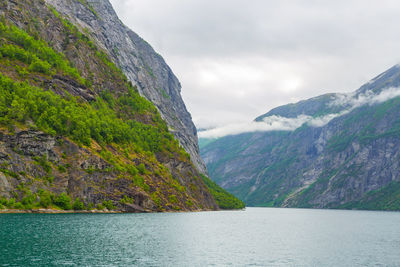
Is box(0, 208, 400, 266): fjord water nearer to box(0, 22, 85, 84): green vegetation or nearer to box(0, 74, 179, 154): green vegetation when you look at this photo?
box(0, 74, 179, 154): green vegetation

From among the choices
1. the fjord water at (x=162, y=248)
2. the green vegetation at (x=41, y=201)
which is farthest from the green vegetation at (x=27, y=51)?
the fjord water at (x=162, y=248)

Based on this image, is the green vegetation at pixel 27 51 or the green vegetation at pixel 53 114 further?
the green vegetation at pixel 27 51

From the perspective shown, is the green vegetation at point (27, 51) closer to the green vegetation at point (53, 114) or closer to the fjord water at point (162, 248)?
the green vegetation at point (53, 114)

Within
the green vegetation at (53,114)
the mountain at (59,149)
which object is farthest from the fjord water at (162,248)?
the green vegetation at (53,114)

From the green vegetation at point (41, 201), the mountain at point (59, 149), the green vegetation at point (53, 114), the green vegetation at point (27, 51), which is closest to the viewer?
the green vegetation at point (41, 201)

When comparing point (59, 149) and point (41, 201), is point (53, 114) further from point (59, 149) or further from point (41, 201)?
point (41, 201)

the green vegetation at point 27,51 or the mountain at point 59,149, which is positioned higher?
the green vegetation at point 27,51

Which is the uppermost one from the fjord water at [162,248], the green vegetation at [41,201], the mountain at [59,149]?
the mountain at [59,149]

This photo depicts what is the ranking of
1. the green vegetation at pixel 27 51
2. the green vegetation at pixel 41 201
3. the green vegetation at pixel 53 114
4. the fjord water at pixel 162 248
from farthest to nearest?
the green vegetation at pixel 27 51 < the green vegetation at pixel 53 114 < the green vegetation at pixel 41 201 < the fjord water at pixel 162 248

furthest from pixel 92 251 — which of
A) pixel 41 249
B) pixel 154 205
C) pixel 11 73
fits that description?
Result: pixel 11 73

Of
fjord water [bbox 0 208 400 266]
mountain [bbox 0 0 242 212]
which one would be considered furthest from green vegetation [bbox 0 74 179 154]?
fjord water [bbox 0 208 400 266]

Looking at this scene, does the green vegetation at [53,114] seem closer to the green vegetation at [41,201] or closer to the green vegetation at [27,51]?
the green vegetation at [27,51]

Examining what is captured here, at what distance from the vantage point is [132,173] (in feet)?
559

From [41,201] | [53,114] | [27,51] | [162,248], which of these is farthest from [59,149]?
[162,248]
